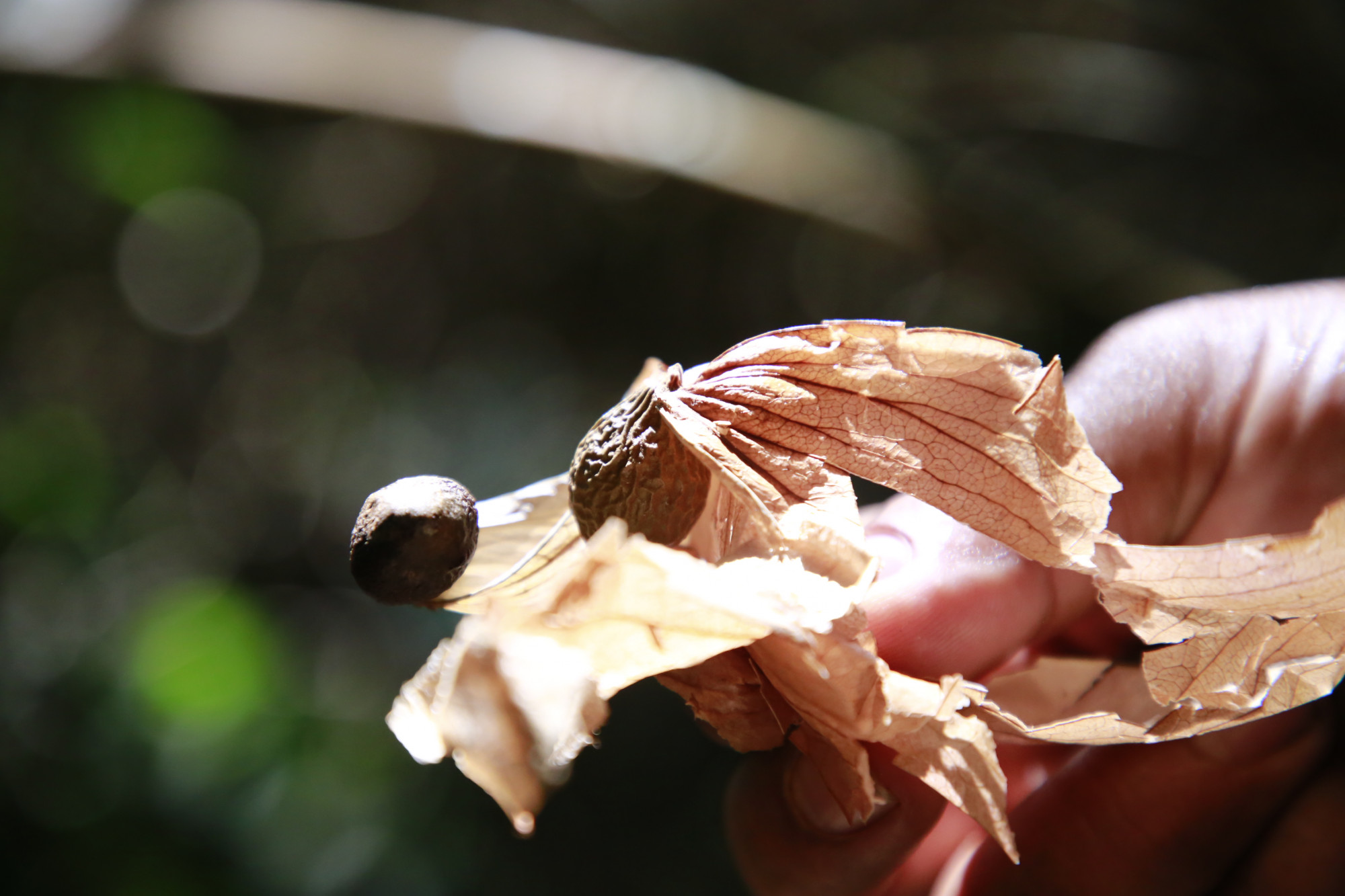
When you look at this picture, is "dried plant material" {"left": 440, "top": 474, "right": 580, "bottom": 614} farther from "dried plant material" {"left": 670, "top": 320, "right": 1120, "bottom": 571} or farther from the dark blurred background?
the dark blurred background

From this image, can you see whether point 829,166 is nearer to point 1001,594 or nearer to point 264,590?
point 1001,594

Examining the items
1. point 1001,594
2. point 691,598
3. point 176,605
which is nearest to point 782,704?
point 691,598

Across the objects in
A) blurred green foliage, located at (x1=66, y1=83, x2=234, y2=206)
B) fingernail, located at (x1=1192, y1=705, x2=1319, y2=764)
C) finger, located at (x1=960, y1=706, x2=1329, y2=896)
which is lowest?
finger, located at (x1=960, y1=706, x2=1329, y2=896)

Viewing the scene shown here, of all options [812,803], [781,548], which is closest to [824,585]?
[781,548]

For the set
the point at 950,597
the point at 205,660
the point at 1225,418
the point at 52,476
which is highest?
the point at 1225,418

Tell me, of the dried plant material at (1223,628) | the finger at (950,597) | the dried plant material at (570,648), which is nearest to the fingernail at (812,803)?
the finger at (950,597)

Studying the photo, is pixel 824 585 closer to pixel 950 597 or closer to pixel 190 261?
pixel 950 597

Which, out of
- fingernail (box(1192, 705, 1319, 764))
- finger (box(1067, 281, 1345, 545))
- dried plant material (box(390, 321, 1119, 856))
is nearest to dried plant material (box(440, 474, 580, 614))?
dried plant material (box(390, 321, 1119, 856))
